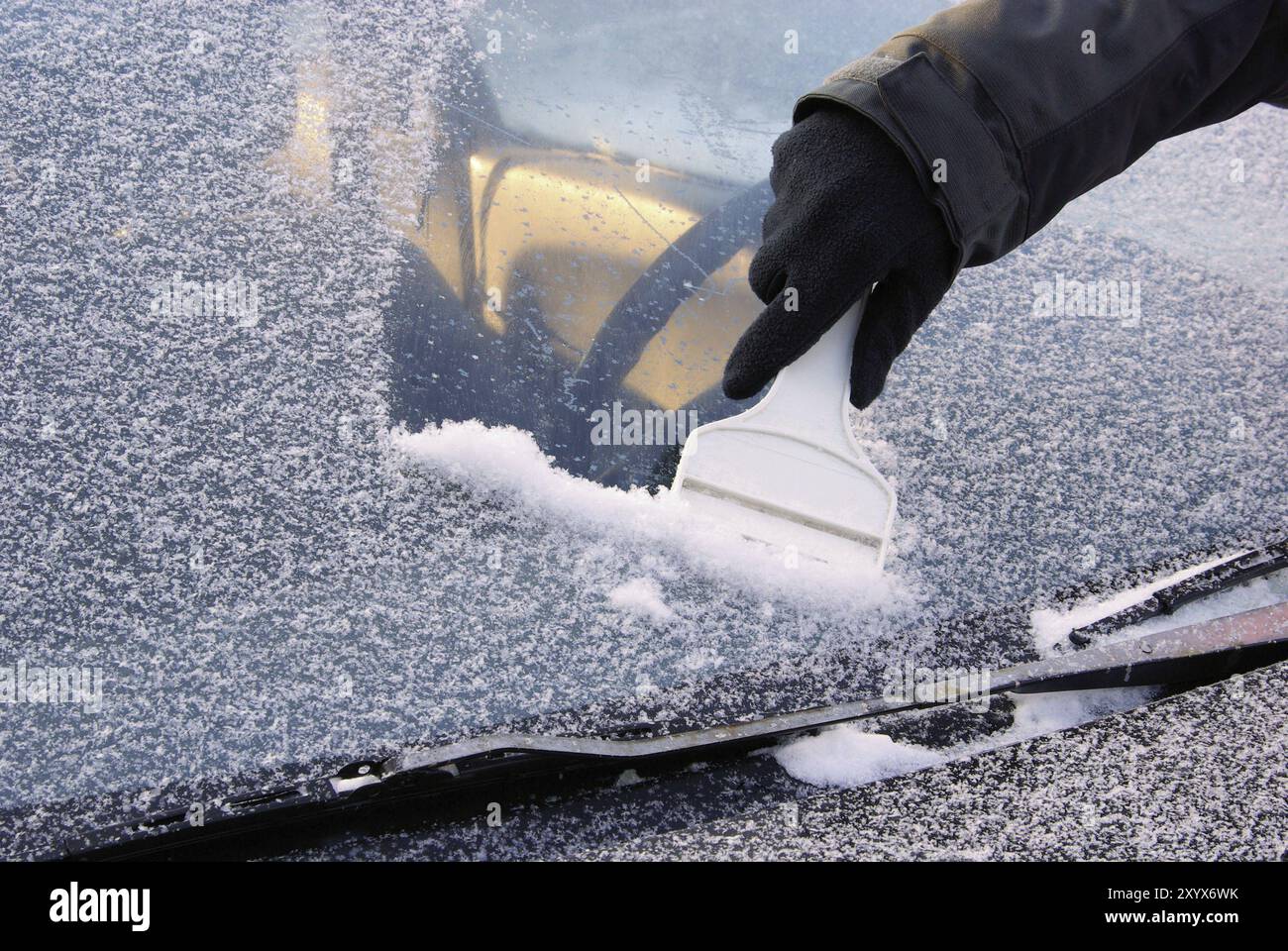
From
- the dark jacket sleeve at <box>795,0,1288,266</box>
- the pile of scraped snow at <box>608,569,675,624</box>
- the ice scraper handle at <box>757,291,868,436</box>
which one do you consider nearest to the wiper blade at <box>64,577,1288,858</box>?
the pile of scraped snow at <box>608,569,675,624</box>

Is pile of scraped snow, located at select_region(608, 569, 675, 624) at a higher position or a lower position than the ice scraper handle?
lower

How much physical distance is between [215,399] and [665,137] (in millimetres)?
695

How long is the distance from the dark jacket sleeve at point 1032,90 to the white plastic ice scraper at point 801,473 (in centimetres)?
22

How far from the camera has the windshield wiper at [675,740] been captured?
85 centimetres

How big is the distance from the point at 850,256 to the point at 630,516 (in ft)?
1.27

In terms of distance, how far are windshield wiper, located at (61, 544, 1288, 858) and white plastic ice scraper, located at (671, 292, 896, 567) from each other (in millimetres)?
194

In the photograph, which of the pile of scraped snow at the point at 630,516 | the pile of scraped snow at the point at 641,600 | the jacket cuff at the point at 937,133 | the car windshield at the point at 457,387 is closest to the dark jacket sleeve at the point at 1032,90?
the jacket cuff at the point at 937,133

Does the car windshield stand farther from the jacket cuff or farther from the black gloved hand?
the jacket cuff

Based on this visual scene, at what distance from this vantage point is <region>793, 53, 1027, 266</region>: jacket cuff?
3.94 ft

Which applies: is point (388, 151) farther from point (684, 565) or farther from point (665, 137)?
point (684, 565)

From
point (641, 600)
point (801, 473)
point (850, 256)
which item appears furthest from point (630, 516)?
point (850, 256)

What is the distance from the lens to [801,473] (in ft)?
4.00

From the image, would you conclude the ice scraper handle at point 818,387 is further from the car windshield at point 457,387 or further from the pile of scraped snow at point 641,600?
the pile of scraped snow at point 641,600

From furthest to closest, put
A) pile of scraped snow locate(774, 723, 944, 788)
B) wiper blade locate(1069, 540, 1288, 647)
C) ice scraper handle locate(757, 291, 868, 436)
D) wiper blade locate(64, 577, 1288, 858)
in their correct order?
ice scraper handle locate(757, 291, 868, 436)
wiper blade locate(1069, 540, 1288, 647)
pile of scraped snow locate(774, 723, 944, 788)
wiper blade locate(64, 577, 1288, 858)
